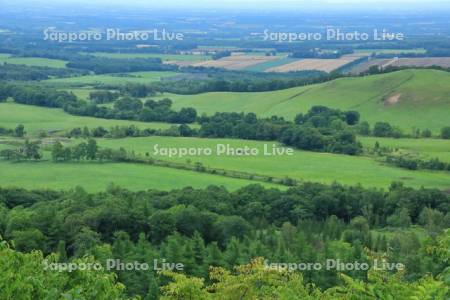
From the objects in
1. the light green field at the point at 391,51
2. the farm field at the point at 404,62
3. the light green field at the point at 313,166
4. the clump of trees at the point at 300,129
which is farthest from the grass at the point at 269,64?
the light green field at the point at 313,166

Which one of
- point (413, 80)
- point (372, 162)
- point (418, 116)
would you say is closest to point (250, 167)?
point (372, 162)

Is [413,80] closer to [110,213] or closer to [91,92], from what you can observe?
[91,92]

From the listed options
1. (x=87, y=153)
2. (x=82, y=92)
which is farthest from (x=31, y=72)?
(x=87, y=153)

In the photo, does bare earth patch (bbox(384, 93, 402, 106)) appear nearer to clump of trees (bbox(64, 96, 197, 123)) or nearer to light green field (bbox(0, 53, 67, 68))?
clump of trees (bbox(64, 96, 197, 123))

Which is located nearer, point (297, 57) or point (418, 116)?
point (418, 116)

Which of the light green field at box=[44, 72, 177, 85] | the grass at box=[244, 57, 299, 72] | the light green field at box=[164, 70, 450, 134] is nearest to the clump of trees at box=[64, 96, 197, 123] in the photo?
the light green field at box=[164, 70, 450, 134]

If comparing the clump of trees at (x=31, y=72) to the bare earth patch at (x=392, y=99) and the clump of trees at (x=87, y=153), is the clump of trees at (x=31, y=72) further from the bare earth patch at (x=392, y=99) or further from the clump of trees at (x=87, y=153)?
the clump of trees at (x=87, y=153)
